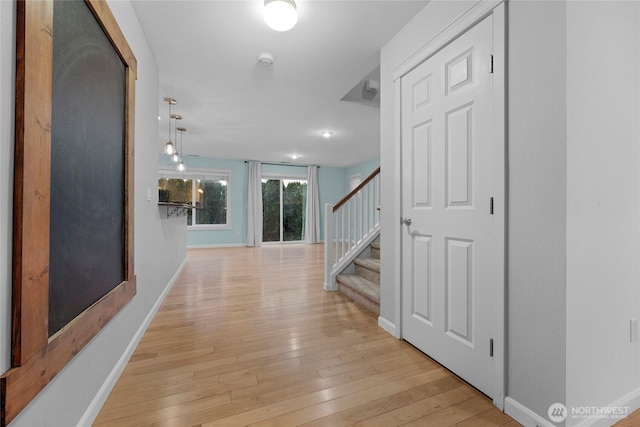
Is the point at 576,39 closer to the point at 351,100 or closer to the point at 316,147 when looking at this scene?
the point at 351,100

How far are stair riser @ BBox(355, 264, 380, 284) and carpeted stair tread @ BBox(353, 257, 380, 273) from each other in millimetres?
44

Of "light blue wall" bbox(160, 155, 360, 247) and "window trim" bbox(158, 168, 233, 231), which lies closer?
"window trim" bbox(158, 168, 233, 231)

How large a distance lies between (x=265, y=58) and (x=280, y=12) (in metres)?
0.90

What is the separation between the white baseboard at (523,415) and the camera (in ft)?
4.06

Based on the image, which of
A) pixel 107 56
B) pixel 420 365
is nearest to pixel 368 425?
pixel 420 365

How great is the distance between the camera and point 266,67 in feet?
9.04

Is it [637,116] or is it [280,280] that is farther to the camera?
[280,280]

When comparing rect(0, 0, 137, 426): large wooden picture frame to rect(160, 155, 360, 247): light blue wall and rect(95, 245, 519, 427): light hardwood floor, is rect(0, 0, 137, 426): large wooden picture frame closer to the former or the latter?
rect(95, 245, 519, 427): light hardwood floor

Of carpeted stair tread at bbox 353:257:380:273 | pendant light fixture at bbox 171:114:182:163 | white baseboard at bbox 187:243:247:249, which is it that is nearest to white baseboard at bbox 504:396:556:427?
carpeted stair tread at bbox 353:257:380:273

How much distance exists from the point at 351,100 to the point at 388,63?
4.48 ft

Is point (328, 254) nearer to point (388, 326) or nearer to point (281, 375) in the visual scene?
point (388, 326)

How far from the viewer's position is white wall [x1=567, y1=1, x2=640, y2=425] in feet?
3.85

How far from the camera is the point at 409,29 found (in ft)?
6.77

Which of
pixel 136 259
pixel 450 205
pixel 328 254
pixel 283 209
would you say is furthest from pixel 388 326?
pixel 283 209
